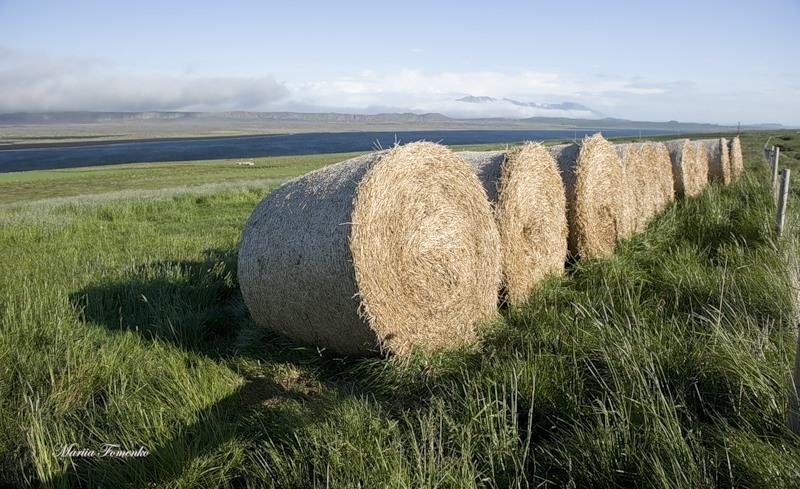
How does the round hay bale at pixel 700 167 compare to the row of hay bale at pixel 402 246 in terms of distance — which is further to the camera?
the round hay bale at pixel 700 167

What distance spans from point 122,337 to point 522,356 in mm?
3404

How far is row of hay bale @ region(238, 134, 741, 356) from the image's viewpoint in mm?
5117

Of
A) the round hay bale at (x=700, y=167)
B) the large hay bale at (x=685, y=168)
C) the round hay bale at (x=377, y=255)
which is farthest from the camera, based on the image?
the round hay bale at (x=700, y=167)

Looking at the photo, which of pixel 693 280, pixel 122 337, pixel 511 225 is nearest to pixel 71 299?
pixel 122 337

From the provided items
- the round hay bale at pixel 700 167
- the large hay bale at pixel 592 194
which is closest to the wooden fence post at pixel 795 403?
the large hay bale at pixel 592 194

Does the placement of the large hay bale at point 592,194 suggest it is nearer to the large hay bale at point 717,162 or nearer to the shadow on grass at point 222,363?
the shadow on grass at point 222,363

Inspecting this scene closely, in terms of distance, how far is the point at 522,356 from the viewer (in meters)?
4.57

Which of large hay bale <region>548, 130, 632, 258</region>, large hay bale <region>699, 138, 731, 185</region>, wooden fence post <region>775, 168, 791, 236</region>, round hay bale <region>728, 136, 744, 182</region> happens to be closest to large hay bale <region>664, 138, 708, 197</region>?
large hay bale <region>699, 138, 731, 185</region>

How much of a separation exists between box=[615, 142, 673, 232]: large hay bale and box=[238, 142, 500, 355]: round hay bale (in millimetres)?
4566

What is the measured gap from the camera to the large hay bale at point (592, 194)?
8039mm

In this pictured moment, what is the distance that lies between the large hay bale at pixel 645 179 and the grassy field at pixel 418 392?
278 centimetres

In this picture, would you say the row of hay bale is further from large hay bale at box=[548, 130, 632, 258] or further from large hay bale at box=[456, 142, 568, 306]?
large hay bale at box=[548, 130, 632, 258]

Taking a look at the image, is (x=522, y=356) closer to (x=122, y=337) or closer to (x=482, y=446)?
(x=482, y=446)

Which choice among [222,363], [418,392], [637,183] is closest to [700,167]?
[637,183]
